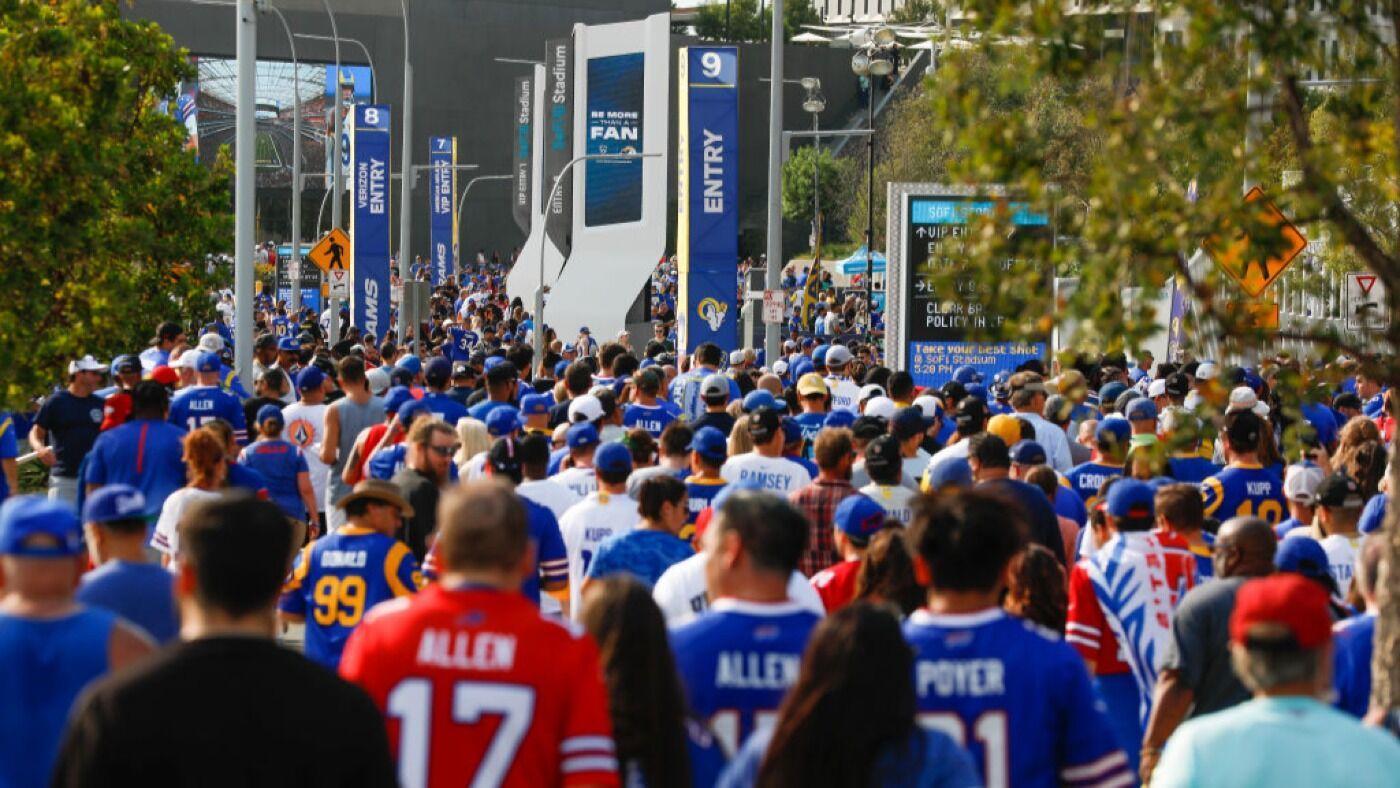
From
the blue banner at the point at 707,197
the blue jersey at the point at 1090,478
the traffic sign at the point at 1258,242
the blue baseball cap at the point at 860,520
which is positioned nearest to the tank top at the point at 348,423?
the blue jersey at the point at 1090,478

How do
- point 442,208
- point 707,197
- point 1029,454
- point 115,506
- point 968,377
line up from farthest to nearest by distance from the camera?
point 442,208, point 707,197, point 968,377, point 1029,454, point 115,506

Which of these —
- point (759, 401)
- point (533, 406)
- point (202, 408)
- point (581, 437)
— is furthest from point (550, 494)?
point (202, 408)

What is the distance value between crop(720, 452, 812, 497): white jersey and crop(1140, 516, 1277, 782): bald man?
11.5ft

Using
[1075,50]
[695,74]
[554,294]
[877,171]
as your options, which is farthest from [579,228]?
[1075,50]

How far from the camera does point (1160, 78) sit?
6098 mm

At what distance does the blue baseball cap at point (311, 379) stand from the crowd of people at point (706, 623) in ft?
9.45

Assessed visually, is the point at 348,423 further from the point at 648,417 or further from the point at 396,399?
the point at 648,417

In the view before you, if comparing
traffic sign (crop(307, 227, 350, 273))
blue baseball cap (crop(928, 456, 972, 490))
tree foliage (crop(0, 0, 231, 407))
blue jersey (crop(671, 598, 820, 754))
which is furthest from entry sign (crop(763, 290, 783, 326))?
blue jersey (crop(671, 598, 820, 754))

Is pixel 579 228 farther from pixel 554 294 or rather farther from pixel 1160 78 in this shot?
pixel 1160 78

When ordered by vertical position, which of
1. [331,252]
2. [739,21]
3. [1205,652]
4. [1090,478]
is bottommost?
[1205,652]

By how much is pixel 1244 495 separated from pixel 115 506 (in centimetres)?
637

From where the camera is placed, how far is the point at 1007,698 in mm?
4777

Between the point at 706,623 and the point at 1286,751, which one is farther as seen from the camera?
the point at 706,623

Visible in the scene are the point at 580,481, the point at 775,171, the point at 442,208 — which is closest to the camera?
the point at 580,481
